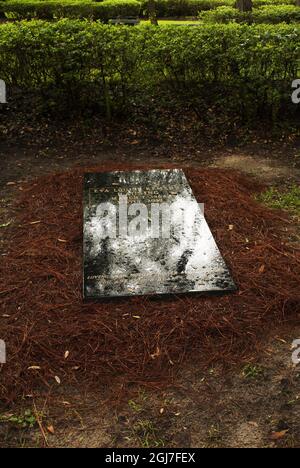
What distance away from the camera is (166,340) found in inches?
148

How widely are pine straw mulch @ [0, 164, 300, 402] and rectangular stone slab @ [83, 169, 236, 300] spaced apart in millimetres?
134

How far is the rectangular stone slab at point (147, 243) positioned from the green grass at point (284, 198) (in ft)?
3.25

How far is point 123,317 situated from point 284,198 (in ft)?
9.61

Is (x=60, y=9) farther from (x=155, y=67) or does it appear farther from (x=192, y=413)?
(x=192, y=413)

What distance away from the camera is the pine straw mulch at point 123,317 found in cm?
356

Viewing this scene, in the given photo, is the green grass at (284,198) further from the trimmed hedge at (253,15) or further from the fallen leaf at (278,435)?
the trimmed hedge at (253,15)

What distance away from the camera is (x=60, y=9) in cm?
1994

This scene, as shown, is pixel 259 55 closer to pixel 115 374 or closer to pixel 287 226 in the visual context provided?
pixel 287 226
